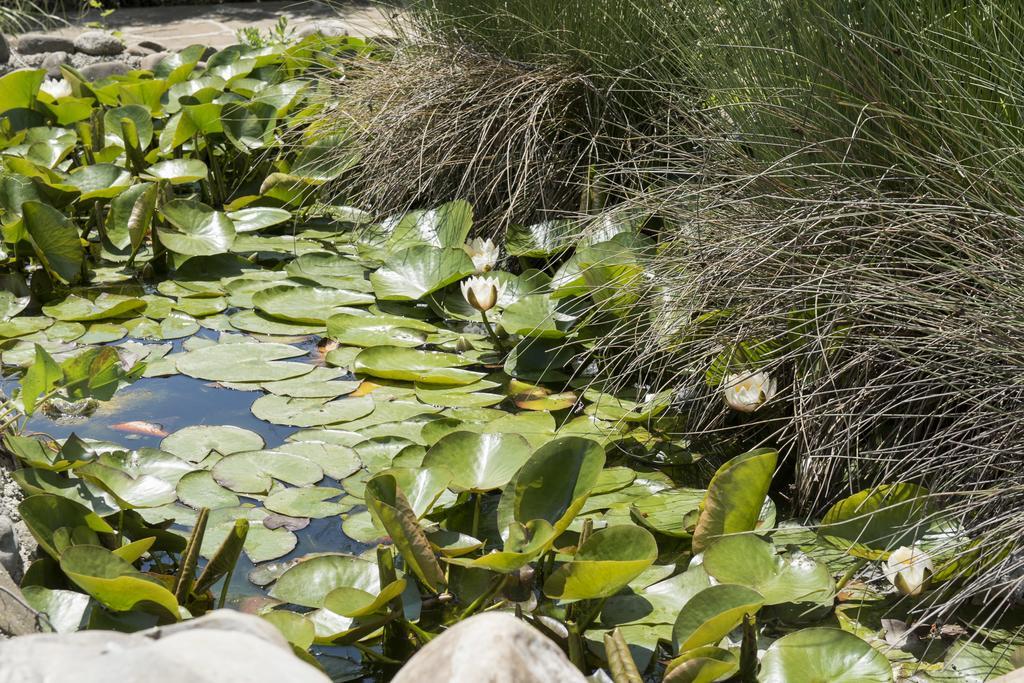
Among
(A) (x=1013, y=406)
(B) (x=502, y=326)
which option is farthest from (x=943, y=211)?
(B) (x=502, y=326)

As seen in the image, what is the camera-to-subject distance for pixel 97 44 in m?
5.75

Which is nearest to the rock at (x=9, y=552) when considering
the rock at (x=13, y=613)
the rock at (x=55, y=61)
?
the rock at (x=13, y=613)

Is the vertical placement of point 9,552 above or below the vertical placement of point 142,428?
above

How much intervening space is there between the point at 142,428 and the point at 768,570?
133cm

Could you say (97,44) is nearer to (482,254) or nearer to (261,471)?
(482,254)

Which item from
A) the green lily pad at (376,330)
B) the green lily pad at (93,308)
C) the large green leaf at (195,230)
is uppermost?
the large green leaf at (195,230)

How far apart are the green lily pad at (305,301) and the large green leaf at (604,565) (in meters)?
1.37

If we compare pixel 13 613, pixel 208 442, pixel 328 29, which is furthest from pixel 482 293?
pixel 328 29

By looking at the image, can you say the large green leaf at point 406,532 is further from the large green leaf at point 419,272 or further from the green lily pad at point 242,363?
the large green leaf at point 419,272

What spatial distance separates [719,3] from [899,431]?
3.60 feet

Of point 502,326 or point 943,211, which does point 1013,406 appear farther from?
point 502,326

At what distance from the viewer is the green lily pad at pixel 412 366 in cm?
233

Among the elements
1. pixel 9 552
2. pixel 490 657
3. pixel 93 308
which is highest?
pixel 490 657

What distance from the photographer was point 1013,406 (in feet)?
5.10
